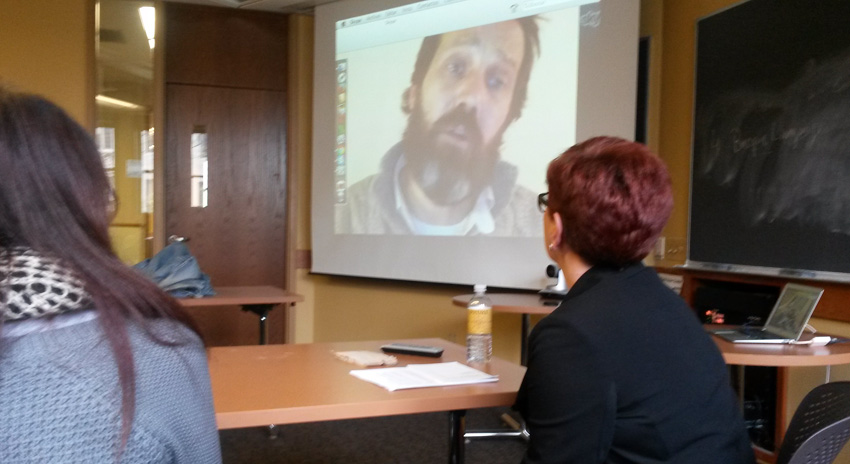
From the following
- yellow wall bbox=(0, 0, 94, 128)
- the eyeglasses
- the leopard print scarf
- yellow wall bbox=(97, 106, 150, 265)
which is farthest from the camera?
yellow wall bbox=(97, 106, 150, 265)

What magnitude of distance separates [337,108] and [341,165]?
0.40 m

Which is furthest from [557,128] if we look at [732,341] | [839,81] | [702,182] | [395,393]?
[395,393]

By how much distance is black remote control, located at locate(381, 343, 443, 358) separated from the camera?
2141 millimetres

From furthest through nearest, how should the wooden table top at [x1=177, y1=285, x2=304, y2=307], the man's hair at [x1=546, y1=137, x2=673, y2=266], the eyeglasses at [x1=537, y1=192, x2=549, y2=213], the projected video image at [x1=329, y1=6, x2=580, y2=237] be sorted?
the projected video image at [x1=329, y1=6, x2=580, y2=237] < the wooden table top at [x1=177, y1=285, x2=304, y2=307] < the eyeglasses at [x1=537, y1=192, x2=549, y2=213] < the man's hair at [x1=546, y1=137, x2=673, y2=266]

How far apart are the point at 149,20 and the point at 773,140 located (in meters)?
4.29

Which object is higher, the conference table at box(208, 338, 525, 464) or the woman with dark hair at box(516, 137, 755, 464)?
the woman with dark hair at box(516, 137, 755, 464)

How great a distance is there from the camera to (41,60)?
4.89 metres

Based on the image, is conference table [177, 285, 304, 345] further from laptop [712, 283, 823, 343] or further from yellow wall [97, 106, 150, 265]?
laptop [712, 283, 823, 343]

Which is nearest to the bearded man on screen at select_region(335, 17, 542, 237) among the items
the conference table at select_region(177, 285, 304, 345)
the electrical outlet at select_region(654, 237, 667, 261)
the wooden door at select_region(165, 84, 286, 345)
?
the electrical outlet at select_region(654, 237, 667, 261)

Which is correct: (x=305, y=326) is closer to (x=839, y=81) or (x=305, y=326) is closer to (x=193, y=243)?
(x=193, y=243)

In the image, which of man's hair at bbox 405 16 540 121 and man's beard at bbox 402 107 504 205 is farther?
man's beard at bbox 402 107 504 205

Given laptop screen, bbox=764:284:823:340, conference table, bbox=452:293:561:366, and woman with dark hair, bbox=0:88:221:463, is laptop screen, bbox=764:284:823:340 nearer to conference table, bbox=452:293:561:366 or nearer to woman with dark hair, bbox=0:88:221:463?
conference table, bbox=452:293:561:366

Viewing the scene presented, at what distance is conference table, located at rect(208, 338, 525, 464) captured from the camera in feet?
4.93

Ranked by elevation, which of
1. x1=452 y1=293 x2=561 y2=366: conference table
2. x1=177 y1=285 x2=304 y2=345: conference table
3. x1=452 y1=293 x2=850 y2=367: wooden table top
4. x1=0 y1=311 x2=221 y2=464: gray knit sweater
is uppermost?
x1=0 y1=311 x2=221 y2=464: gray knit sweater
